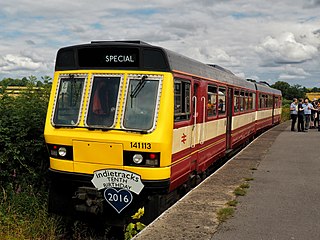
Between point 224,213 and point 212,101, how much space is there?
403cm

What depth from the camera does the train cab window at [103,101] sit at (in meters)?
6.65

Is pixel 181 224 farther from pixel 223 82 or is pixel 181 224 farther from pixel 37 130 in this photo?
Answer: pixel 223 82

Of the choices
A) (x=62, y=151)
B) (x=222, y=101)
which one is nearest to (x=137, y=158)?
(x=62, y=151)

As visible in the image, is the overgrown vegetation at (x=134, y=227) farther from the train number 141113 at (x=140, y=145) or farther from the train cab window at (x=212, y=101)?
the train cab window at (x=212, y=101)

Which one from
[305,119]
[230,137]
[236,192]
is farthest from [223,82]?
[305,119]

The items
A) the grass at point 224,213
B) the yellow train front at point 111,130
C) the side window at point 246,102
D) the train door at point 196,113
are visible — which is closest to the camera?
the grass at point 224,213

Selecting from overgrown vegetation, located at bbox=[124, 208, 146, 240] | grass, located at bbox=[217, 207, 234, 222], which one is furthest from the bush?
grass, located at bbox=[217, 207, 234, 222]

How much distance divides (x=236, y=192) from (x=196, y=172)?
1239mm

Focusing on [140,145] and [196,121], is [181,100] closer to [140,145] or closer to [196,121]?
[196,121]

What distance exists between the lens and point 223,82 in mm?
11461

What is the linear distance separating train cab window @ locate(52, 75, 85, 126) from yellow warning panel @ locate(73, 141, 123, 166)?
0.43 meters

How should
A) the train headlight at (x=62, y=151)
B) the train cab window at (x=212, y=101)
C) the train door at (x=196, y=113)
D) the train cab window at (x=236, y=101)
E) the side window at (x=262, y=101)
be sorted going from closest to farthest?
the train headlight at (x=62, y=151), the train door at (x=196, y=113), the train cab window at (x=212, y=101), the train cab window at (x=236, y=101), the side window at (x=262, y=101)

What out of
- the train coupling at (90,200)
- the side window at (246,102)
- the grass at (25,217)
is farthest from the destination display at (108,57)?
the side window at (246,102)

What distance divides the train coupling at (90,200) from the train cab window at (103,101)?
107cm
